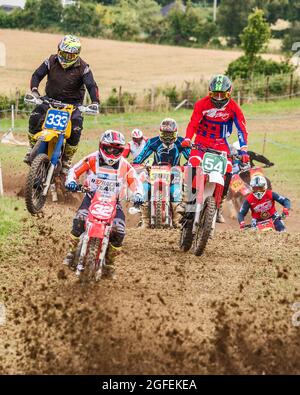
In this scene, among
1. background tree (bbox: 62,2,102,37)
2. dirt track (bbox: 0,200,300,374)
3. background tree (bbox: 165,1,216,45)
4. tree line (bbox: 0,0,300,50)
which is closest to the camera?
dirt track (bbox: 0,200,300,374)

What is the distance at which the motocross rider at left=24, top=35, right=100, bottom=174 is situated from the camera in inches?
496

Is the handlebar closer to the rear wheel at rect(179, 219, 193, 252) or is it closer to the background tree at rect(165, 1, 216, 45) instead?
the rear wheel at rect(179, 219, 193, 252)

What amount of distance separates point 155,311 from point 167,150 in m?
5.70

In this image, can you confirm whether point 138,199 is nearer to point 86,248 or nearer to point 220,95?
point 86,248

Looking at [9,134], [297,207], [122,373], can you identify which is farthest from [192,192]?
[9,134]

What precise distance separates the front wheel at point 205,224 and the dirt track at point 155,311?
299 millimetres

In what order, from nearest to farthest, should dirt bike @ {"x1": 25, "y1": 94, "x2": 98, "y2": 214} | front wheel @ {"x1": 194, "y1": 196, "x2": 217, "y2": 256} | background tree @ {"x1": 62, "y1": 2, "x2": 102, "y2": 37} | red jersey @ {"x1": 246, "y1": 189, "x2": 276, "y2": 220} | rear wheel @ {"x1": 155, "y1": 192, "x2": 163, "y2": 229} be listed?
front wheel @ {"x1": 194, "y1": 196, "x2": 217, "y2": 256} < dirt bike @ {"x1": 25, "y1": 94, "x2": 98, "y2": 214} < rear wheel @ {"x1": 155, "y1": 192, "x2": 163, "y2": 229} < red jersey @ {"x1": 246, "y1": 189, "x2": 276, "y2": 220} < background tree @ {"x1": 62, "y1": 2, "x2": 102, "y2": 37}

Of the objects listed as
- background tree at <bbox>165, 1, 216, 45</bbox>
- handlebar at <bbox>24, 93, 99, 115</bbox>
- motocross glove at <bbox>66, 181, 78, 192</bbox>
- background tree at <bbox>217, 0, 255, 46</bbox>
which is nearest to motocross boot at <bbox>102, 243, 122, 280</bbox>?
motocross glove at <bbox>66, 181, 78, 192</bbox>

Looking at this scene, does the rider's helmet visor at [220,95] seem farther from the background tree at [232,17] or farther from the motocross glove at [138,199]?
the background tree at [232,17]

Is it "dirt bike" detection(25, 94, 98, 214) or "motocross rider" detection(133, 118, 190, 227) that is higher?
"dirt bike" detection(25, 94, 98, 214)

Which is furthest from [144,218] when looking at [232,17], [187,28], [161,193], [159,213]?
[232,17]

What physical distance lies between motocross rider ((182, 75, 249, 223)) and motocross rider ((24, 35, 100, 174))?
1.71m

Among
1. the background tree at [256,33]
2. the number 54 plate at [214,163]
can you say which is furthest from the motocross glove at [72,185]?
the background tree at [256,33]

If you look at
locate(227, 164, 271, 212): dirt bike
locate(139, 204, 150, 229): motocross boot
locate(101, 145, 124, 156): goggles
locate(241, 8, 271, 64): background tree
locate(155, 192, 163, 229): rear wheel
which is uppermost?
locate(101, 145, 124, 156): goggles
